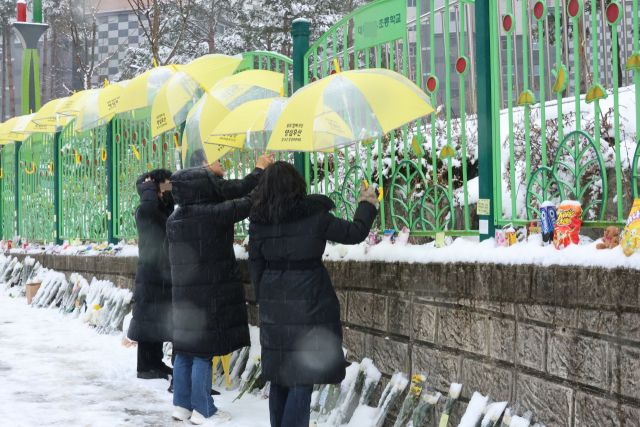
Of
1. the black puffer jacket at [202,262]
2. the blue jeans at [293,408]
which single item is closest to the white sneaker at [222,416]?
the black puffer jacket at [202,262]

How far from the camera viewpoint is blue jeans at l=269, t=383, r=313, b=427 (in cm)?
395

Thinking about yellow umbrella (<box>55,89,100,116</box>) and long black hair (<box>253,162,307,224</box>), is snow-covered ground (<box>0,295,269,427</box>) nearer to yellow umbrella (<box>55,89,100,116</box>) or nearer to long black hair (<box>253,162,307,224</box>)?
long black hair (<box>253,162,307,224</box>)

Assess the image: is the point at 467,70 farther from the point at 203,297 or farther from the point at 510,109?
the point at 203,297

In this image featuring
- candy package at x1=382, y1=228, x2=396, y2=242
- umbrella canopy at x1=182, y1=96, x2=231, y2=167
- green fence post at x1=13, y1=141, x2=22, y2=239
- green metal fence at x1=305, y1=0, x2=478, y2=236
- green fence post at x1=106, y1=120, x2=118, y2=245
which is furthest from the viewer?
green fence post at x1=13, y1=141, x2=22, y2=239

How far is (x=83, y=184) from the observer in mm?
11070

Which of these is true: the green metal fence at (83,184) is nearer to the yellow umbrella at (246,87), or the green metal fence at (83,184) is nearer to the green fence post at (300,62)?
the yellow umbrella at (246,87)

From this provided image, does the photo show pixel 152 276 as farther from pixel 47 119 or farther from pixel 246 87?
pixel 47 119

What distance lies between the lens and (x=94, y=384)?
237 inches

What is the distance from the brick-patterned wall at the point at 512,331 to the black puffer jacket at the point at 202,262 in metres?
0.90

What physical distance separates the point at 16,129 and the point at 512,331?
1103 cm

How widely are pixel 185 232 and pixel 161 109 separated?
1831 millimetres

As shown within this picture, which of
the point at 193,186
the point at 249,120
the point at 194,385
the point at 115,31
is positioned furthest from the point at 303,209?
the point at 115,31

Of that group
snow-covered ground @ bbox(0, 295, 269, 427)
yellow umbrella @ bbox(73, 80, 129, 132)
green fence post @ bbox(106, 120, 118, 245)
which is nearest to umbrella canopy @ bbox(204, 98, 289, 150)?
snow-covered ground @ bbox(0, 295, 269, 427)

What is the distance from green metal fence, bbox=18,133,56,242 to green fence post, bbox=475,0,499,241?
10008 mm
